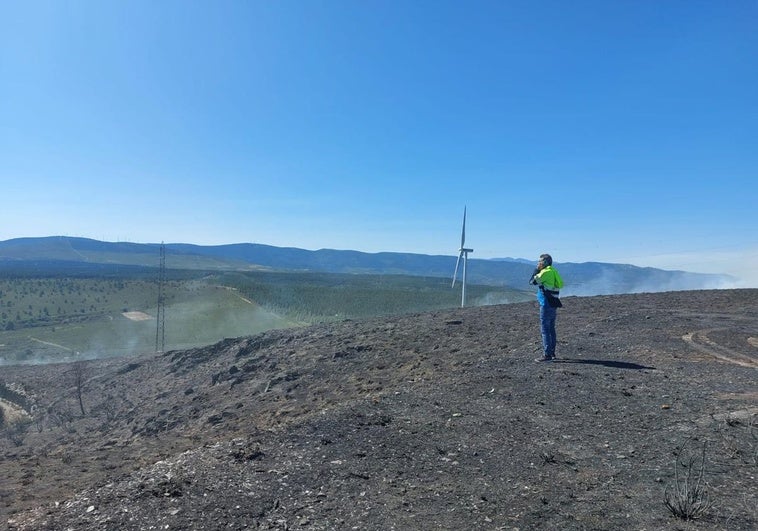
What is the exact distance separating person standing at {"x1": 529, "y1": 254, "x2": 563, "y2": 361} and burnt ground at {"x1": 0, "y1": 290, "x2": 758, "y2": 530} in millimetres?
513

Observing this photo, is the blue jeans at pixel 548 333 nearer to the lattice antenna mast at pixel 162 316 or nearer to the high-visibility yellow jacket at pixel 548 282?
the high-visibility yellow jacket at pixel 548 282

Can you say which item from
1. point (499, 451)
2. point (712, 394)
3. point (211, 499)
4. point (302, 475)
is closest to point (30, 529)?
point (211, 499)

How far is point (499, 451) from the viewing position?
6160 millimetres

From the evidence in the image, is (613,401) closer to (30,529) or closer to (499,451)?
(499,451)

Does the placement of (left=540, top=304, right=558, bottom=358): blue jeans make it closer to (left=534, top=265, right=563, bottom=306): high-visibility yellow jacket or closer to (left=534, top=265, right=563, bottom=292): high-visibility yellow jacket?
(left=534, top=265, right=563, bottom=306): high-visibility yellow jacket

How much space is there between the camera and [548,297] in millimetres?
10383

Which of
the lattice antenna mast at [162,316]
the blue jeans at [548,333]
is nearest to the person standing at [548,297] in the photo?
the blue jeans at [548,333]

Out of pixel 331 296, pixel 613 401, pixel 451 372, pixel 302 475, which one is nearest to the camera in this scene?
pixel 302 475

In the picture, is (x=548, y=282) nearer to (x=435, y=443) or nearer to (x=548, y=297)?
(x=548, y=297)

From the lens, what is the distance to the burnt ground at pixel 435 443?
4820mm

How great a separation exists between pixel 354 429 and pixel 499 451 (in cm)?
200

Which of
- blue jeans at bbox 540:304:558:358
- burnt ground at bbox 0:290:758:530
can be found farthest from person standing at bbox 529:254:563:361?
burnt ground at bbox 0:290:758:530

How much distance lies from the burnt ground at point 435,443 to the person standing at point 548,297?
51cm

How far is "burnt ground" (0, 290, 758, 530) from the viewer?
4820 mm
